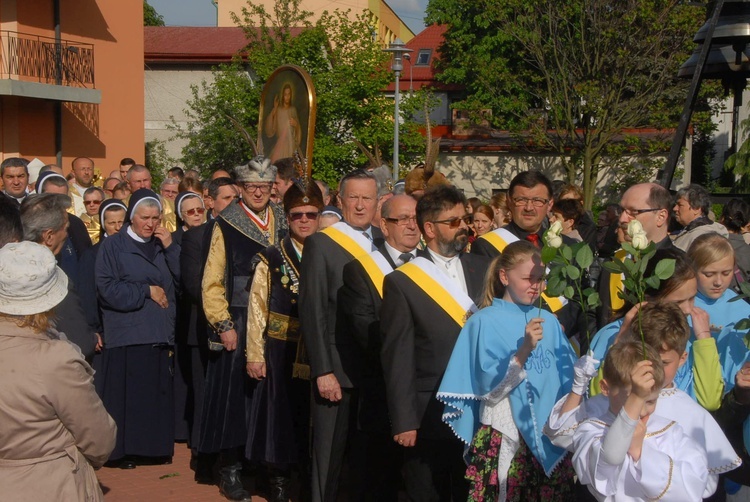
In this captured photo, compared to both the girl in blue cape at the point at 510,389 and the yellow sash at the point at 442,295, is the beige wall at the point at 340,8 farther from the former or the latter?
the girl in blue cape at the point at 510,389

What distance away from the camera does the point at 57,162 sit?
2362cm

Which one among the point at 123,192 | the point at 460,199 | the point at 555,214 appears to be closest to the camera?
the point at 460,199

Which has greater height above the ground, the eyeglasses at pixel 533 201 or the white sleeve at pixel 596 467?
the eyeglasses at pixel 533 201

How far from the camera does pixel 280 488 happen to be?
659 cm

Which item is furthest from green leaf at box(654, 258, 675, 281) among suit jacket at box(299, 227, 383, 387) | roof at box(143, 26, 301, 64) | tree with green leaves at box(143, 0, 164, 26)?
tree with green leaves at box(143, 0, 164, 26)

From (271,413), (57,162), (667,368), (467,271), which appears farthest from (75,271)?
(57,162)

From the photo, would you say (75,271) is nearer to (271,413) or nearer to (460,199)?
(271,413)

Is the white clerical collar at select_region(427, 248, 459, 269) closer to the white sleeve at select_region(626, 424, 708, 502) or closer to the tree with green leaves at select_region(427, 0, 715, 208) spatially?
the white sleeve at select_region(626, 424, 708, 502)

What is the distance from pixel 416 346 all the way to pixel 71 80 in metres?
21.3

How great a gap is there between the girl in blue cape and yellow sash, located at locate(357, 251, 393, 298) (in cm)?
95

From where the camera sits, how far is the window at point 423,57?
169 ft

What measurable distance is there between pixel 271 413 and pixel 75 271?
215 cm

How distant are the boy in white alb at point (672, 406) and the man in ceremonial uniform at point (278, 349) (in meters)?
2.93

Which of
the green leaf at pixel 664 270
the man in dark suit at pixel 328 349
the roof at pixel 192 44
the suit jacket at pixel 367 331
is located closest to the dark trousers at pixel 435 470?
the suit jacket at pixel 367 331
